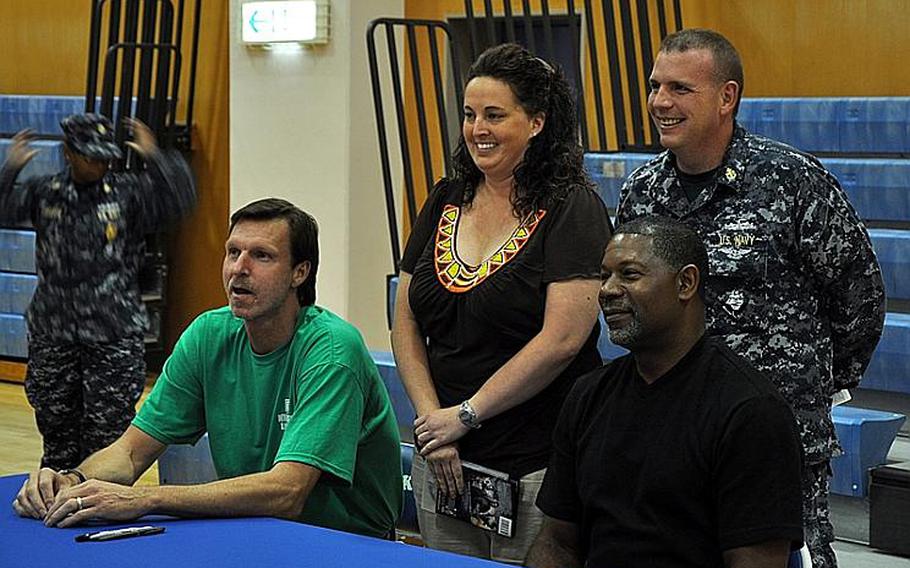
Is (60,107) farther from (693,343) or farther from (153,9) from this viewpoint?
(693,343)

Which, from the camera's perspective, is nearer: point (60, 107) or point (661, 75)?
point (661, 75)

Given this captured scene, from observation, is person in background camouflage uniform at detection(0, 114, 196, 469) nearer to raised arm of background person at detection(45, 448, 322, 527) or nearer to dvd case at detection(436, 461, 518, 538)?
dvd case at detection(436, 461, 518, 538)

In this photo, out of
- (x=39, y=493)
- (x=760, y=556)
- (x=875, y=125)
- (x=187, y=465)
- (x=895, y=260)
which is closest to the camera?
(x=760, y=556)

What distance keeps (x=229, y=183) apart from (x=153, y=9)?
3.33ft

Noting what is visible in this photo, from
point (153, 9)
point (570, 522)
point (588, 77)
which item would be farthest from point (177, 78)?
point (570, 522)

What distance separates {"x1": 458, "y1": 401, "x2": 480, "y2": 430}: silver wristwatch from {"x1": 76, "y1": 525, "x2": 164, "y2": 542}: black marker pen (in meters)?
0.67

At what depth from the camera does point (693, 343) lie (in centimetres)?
227

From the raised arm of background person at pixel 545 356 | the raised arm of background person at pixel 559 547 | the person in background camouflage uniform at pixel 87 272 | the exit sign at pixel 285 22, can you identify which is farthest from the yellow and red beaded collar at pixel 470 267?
the exit sign at pixel 285 22

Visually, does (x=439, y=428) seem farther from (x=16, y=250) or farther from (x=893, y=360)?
(x=16, y=250)

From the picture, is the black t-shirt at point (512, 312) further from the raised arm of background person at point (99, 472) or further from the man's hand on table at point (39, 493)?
the man's hand on table at point (39, 493)

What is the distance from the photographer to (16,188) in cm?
452

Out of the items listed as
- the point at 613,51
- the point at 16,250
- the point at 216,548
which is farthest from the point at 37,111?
the point at 216,548

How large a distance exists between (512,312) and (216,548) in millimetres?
791

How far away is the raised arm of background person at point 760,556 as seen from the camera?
211 centimetres
